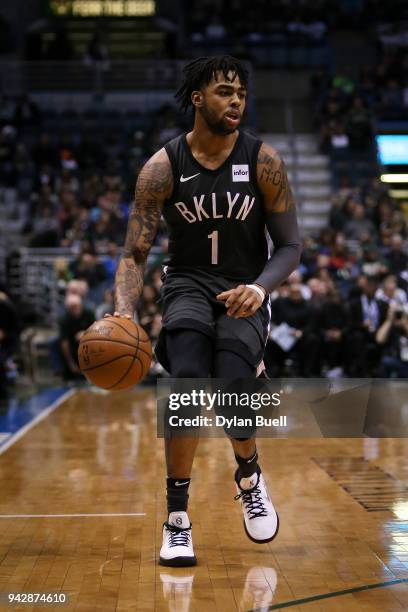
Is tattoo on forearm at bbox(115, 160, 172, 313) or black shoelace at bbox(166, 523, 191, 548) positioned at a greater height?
tattoo on forearm at bbox(115, 160, 172, 313)

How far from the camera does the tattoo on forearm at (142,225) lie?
4.88 m

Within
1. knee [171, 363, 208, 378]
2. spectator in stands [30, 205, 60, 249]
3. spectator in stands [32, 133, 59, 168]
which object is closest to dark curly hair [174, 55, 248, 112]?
knee [171, 363, 208, 378]

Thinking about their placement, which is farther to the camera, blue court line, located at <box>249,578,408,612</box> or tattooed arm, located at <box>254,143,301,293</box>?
tattooed arm, located at <box>254,143,301,293</box>

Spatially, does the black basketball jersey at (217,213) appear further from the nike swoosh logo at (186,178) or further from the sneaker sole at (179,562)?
the sneaker sole at (179,562)

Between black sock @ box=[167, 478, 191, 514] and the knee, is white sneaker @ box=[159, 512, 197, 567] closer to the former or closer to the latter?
black sock @ box=[167, 478, 191, 514]

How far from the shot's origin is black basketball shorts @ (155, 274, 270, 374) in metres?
4.73

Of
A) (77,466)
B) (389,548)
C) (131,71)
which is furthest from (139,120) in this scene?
(389,548)

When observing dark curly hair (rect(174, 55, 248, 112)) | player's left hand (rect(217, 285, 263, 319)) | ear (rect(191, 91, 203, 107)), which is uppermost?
dark curly hair (rect(174, 55, 248, 112))

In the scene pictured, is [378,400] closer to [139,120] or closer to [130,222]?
[130,222]

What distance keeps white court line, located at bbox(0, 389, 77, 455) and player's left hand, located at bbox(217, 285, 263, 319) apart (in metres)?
4.33

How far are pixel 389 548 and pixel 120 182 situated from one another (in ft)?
49.0

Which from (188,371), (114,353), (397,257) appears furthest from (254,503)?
(397,257)

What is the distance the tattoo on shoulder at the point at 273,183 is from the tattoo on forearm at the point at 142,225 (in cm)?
43

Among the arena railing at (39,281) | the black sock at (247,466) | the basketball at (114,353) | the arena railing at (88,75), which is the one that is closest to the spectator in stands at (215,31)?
the arena railing at (88,75)
